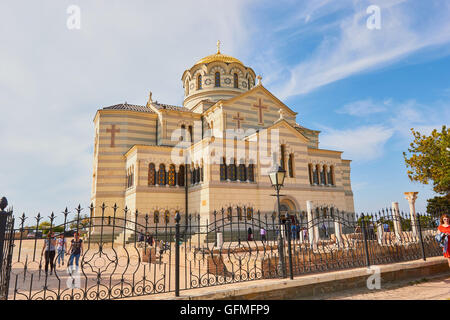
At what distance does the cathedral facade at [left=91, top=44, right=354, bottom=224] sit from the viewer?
2120 centimetres

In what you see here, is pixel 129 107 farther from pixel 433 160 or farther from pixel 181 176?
pixel 433 160

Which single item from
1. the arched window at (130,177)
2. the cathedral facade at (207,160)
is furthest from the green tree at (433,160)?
the arched window at (130,177)

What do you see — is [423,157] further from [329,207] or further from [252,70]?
[252,70]

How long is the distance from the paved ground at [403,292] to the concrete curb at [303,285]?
0.17m

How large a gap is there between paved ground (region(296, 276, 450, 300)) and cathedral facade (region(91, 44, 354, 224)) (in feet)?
39.6

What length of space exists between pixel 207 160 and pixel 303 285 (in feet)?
47.4

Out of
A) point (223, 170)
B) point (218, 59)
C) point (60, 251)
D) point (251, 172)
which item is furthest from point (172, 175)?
point (218, 59)

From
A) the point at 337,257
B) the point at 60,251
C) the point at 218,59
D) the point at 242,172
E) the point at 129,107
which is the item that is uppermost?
the point at 218,59

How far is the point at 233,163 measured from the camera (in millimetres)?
21516

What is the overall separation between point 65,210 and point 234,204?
15423 millimetres

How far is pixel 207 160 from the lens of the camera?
20.6 metres
